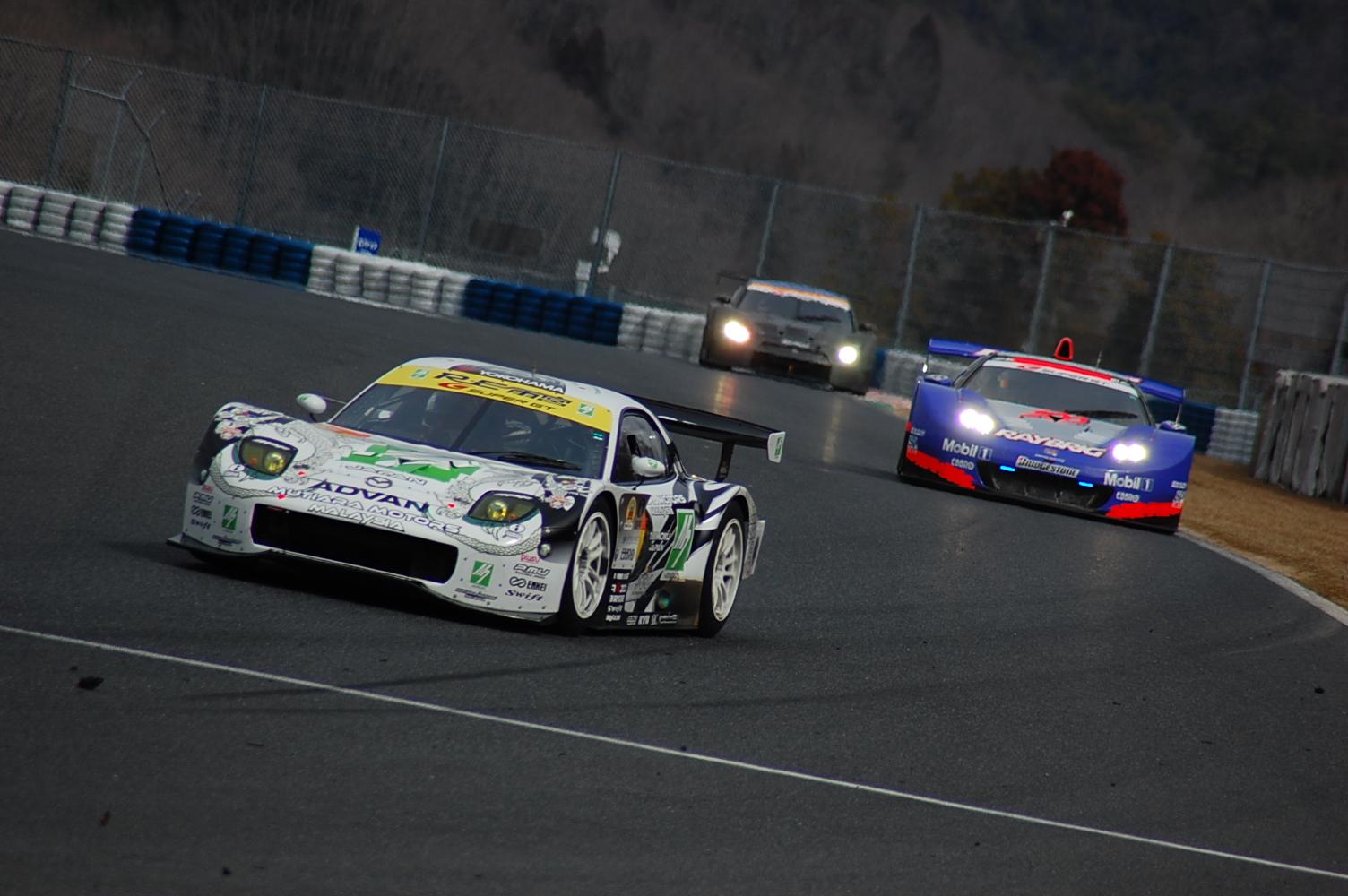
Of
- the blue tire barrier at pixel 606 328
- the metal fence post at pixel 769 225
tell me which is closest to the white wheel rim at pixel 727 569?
the blue tire barrier at pixel 606 328

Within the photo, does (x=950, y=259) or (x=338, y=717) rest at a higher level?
(x=950, y=259)

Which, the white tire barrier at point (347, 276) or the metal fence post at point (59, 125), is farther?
the metal fence post at point (59, 125)

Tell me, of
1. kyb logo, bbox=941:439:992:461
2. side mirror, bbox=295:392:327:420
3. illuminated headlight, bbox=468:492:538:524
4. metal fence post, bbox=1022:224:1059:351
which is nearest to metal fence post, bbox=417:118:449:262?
metal fence post, bbox=1022:224:1059:351

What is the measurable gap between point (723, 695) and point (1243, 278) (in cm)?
2493

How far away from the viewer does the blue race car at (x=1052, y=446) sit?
48.4 feet

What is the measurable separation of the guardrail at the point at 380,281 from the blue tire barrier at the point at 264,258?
0.01 metres

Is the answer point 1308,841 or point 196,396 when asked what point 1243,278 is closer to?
point 196,396

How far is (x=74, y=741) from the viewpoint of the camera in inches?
178

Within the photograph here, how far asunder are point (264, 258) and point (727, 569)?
2043cm

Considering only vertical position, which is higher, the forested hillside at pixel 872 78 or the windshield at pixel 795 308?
the forested hillside at pixel 872 78

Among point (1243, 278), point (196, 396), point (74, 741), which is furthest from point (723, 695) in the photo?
point (1243, 278)

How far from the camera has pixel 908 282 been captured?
30.7m

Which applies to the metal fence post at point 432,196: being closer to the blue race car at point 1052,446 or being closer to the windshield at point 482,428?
the blue race car at point 1052,446

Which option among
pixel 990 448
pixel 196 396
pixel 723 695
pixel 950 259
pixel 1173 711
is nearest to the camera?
pixel 723 695
